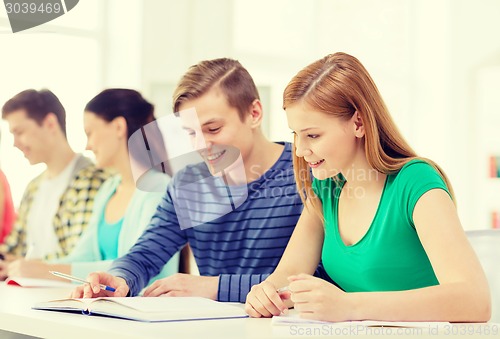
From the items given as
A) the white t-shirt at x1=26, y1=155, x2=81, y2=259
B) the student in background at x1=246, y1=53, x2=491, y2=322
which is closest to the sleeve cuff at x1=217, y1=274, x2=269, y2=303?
the student in background at x1=246, y1=53, x2=491, y2=322

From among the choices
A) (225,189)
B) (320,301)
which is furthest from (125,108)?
(320,301)

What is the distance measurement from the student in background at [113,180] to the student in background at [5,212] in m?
0.53

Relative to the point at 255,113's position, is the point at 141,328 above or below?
below

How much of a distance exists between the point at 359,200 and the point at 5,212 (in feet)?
5.71

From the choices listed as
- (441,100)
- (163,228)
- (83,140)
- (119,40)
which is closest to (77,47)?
(119,40)

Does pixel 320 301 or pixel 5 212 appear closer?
pixel 320 301

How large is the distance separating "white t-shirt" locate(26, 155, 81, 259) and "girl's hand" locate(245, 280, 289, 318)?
4.91 feet

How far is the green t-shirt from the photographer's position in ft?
3.94

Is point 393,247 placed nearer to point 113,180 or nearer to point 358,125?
point 358,125

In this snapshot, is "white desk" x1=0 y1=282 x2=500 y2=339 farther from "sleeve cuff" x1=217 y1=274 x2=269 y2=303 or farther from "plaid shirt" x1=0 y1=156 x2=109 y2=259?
"plaid shirt" x1=0 y1=156 x2=109 y2=259
